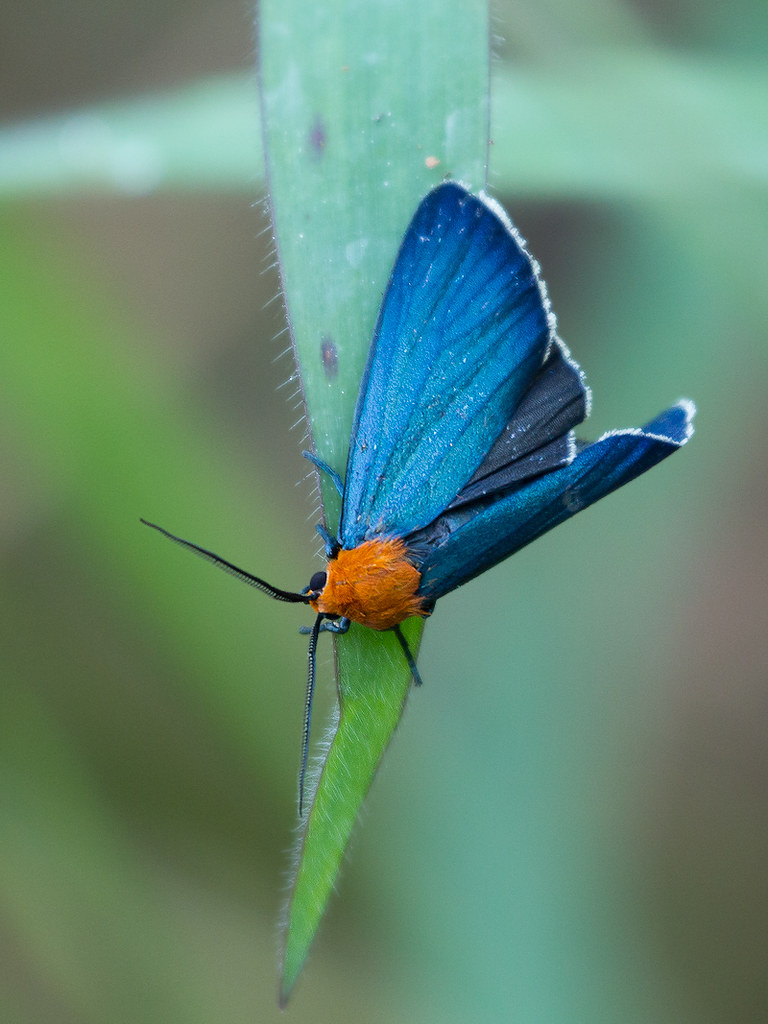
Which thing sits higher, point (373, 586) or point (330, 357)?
point (330, 357)

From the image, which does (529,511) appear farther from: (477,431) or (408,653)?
(408,653)

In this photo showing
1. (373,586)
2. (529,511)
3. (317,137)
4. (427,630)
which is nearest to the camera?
(317,137)

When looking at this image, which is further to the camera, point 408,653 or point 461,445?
point 461,445

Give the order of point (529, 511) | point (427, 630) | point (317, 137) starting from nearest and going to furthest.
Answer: point (317, 137), point (529, 511), point (427, 630)

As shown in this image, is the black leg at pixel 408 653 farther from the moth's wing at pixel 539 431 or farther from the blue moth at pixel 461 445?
the moth's wing at pixel 539 431

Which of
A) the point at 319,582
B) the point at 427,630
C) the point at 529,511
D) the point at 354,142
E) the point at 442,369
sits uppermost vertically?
the point at 354,142

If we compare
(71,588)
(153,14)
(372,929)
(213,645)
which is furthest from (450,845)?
(153,14)

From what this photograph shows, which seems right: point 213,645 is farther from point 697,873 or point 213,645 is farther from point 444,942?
point 697,873

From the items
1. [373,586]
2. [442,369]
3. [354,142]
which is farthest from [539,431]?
[354,142]
